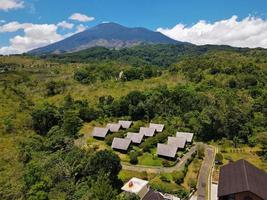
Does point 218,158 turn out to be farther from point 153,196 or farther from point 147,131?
point 153,196

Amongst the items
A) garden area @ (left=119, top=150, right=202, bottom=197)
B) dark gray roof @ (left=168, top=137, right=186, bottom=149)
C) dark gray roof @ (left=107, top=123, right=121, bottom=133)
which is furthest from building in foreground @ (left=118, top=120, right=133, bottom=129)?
garden area @ (left=119, top=150, right=202, bottom=197)

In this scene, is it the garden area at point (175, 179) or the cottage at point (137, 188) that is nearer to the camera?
the cottage at point (137, 188)

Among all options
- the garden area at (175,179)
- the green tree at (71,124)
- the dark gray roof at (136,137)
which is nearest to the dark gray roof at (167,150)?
the garden area at (175,179)

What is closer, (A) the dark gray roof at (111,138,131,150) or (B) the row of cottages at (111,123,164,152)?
(A) the dark gray roof at (111,138,131,150)

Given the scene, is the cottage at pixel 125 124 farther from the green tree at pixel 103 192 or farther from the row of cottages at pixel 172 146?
the green tree at pixel 103 192

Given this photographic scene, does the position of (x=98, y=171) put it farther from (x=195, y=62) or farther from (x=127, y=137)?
(x=195, y=62)

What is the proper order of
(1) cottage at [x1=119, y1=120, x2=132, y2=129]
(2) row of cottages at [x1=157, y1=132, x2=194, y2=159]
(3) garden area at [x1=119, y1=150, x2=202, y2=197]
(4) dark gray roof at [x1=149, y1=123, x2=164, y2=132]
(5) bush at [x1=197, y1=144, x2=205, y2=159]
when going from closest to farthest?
(3) garden area at [x1=119, y1=150, x2=202, y2=197]
(2) row of cottages at [x1=157, y1=132, x2=194, y2=159]
(5) bush at [x1=197, y1=144, x2=205, y2=159]
(4) dark gray roof at [x1=149, y1=123, x2=164, y2=132]
(1) cottage at [x1=119, y1=120, x2=132, y2=129]

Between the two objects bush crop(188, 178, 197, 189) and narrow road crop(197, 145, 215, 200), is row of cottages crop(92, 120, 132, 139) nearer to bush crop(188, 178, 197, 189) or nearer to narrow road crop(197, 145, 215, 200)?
narrow road crop(197, 145, 215, 200)

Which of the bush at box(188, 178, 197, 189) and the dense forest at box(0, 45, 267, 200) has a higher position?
the dense forest at box(0, 45, 267, 200)
